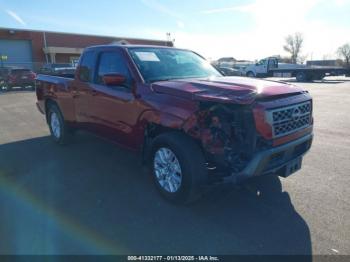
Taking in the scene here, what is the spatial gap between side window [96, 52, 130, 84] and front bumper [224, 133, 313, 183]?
85.8 inches

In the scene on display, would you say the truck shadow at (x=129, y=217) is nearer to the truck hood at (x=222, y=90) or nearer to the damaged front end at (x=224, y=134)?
the damaged front end at (x=224, y=134)

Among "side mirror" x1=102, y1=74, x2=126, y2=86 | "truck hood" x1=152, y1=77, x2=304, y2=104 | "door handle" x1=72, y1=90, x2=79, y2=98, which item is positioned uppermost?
"side mirror" x1=102, y1=74, x2=126, y2=86

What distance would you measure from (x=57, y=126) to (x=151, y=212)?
391 centimetres

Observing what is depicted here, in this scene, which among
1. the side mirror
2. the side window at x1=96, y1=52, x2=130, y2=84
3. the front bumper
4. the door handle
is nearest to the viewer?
the front bumper

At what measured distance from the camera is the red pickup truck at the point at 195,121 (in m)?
3.41

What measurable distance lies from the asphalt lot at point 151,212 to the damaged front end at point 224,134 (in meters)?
0.67

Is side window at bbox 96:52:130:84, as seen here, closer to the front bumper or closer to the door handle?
the door handle

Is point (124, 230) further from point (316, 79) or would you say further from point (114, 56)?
point (316, 79)

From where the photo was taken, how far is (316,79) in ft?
98.9

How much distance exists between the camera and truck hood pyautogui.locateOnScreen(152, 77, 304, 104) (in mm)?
3352

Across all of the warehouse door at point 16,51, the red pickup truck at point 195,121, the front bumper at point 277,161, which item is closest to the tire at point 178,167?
the red pickup truck at point 195,121

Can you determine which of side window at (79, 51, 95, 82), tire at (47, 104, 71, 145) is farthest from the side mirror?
tire at (47, 104, 71, 145)

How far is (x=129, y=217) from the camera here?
3.68m

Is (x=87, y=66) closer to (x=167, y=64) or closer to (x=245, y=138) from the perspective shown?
(x=167, y=64)
